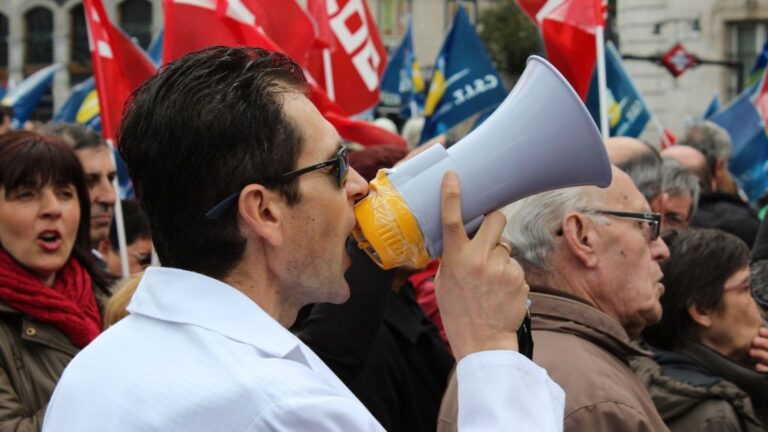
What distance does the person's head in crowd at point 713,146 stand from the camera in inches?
281

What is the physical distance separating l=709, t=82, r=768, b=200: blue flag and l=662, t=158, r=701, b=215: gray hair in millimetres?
2939

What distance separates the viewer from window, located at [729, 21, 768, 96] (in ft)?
86.0

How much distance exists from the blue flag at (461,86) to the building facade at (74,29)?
3299 centimetres

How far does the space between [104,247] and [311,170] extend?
13.8ft

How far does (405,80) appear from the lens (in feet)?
51.6

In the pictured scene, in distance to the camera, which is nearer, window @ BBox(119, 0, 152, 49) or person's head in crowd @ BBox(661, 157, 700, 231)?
person's head in crowd @ BBox(661, 157, 700, 231)

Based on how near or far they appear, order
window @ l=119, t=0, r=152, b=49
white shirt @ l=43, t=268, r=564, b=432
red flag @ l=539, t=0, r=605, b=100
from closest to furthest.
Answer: white shirt @ l=43, t=268, r=564, b=432 → red flag @ l=539, t=0, r=605, b=100 → window @ l=119, t=0, r=152, b=49

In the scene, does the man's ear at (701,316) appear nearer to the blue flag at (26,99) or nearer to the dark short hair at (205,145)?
the dark short hair at (205,145)

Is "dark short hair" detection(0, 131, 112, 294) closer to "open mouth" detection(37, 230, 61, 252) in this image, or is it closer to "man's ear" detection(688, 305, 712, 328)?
"open mouth" detection(37, 230, 61, 252)

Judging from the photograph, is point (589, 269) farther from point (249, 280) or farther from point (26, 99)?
point (26, 99)

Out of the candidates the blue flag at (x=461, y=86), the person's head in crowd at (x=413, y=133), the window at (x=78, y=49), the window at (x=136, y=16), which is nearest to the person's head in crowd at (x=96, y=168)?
the blue flag at (x=461, y=86)

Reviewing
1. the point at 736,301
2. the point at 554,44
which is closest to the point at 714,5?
the point at 554,44

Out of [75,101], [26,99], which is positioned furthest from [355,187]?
Answer: [26,99]

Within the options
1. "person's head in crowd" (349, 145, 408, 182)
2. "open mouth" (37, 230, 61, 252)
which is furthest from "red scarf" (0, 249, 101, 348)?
"person's head in crowd" (349, 145, 408, 182)
